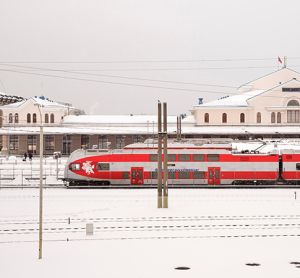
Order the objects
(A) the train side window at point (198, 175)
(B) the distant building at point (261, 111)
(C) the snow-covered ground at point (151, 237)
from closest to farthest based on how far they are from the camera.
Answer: (C) the snow-covered ground at point (151, 237) < (A) the train side window at point (198, 175) < (B) the distant building at point (261, 111)

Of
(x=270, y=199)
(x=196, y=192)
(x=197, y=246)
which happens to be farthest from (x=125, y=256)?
(x=196, y=192)

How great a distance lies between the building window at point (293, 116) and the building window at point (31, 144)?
41.5 meters

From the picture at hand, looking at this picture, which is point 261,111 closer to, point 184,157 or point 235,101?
point 235,101

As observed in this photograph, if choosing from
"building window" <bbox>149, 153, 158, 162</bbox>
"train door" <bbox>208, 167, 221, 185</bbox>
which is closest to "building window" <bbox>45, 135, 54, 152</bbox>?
"building window" <bbox>149, 153, 158, 162</bbox>

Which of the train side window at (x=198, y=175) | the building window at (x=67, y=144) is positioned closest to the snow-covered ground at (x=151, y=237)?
the train side window at (x=198, y=175)

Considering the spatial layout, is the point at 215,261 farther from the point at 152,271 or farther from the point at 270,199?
the point at 270,199

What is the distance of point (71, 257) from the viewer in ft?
64.4

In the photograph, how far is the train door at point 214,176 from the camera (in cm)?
4912

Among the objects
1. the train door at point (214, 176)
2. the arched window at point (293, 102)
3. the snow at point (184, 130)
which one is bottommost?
the train door at point (214, 176)

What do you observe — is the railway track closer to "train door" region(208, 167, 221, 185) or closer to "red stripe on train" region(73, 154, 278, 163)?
"train door" region(208, 167, 221, 185)

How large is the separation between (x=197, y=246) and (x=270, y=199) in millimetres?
17314

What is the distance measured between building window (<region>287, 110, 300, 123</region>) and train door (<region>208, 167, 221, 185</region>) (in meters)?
44.1

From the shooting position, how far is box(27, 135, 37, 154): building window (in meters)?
88.6

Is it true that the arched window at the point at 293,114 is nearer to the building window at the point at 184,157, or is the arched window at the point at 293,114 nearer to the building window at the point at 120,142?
the building window at the point at 120,142
